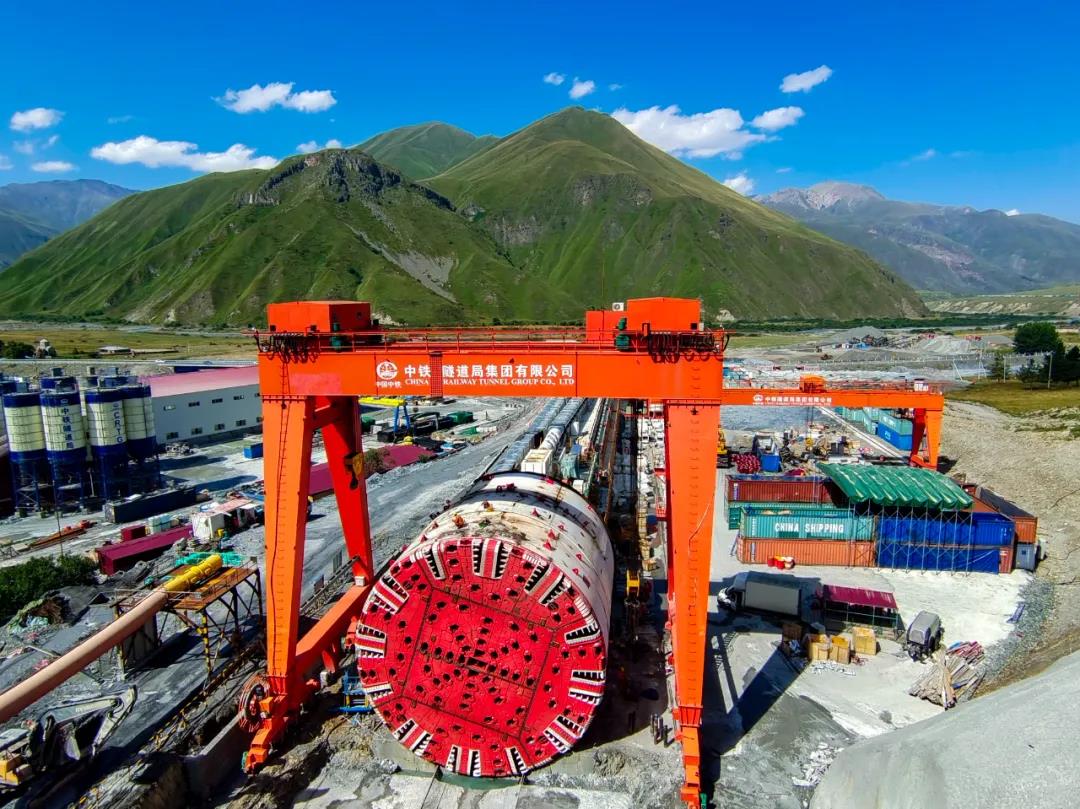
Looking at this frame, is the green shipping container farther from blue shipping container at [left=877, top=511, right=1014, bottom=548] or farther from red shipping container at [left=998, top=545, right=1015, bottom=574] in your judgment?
red shipping container at [left=998, top=545, right=1015, bottom=574]

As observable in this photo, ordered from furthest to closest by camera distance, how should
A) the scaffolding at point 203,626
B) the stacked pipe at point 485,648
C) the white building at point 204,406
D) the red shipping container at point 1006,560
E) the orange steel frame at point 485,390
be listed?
the white building at point 204,406 < the red shipping container at point 1006,560 < the scaffolding at point 203,626 < the orange steel frame at point 485,390 < the stacked pipe at point 485,648

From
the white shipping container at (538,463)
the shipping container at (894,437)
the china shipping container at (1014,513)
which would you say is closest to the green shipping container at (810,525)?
the china shipping container at (1014,513)

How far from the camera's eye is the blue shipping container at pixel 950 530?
2578 cm

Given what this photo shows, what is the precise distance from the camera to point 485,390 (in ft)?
49.4

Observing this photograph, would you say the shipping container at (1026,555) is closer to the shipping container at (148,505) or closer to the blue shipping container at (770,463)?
the blue shipping container at (770,463)

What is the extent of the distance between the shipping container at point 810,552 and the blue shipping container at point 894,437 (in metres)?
24.0

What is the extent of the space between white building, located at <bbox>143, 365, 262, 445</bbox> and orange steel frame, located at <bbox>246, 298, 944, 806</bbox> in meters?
36.8

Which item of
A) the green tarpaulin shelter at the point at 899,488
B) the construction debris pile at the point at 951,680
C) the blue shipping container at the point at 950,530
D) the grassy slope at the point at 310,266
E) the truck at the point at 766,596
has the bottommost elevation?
the construction debris pile at the point at 951,680

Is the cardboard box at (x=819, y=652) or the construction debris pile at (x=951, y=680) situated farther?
the cardboard box at (x=819, y=652)

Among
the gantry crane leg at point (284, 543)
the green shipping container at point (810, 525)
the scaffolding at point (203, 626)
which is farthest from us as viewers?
the green shipping container at point (810, 525)

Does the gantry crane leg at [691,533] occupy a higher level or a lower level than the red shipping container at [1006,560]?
higher

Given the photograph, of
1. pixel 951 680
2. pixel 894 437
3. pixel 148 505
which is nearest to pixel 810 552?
pixel 951 680

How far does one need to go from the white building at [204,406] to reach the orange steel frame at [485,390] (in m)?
36.8

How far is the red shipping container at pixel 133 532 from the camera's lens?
2875 cm
